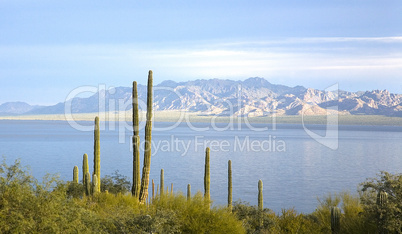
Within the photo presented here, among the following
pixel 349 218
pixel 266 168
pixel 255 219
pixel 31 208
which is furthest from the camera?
pixel 266 168

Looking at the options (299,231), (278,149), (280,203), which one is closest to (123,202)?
(299,231)

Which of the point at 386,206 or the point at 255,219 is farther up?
the point at 386,206

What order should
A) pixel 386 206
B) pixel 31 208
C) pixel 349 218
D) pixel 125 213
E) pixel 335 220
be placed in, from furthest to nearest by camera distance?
pixel 349 218, pixel 335 220, pixel 386 206, pixel 125 213, pixel 31 208

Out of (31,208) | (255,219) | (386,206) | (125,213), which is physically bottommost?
(255,219)

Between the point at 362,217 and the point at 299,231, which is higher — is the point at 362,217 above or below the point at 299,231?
above

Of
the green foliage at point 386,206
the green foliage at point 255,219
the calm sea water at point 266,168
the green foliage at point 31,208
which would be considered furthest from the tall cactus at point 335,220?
the calm sea water at point 266,168

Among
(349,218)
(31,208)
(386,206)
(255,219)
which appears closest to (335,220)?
(349,218)

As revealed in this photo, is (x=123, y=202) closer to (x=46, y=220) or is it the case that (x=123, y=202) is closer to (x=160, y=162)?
(x=46, y=220)

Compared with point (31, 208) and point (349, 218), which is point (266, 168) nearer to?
point (349, 218)

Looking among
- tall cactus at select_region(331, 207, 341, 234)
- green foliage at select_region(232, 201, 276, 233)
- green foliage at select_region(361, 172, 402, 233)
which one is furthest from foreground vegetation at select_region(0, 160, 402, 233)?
green foliage at select_region(232, 201, 276, 233)

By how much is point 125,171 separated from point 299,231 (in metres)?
48.4

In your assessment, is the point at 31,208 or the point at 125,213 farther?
the point at 125,213

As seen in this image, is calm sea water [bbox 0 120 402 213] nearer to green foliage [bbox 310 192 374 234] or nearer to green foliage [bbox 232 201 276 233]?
green foliage [bbox 232 201 276 233]

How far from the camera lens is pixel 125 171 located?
205ft
